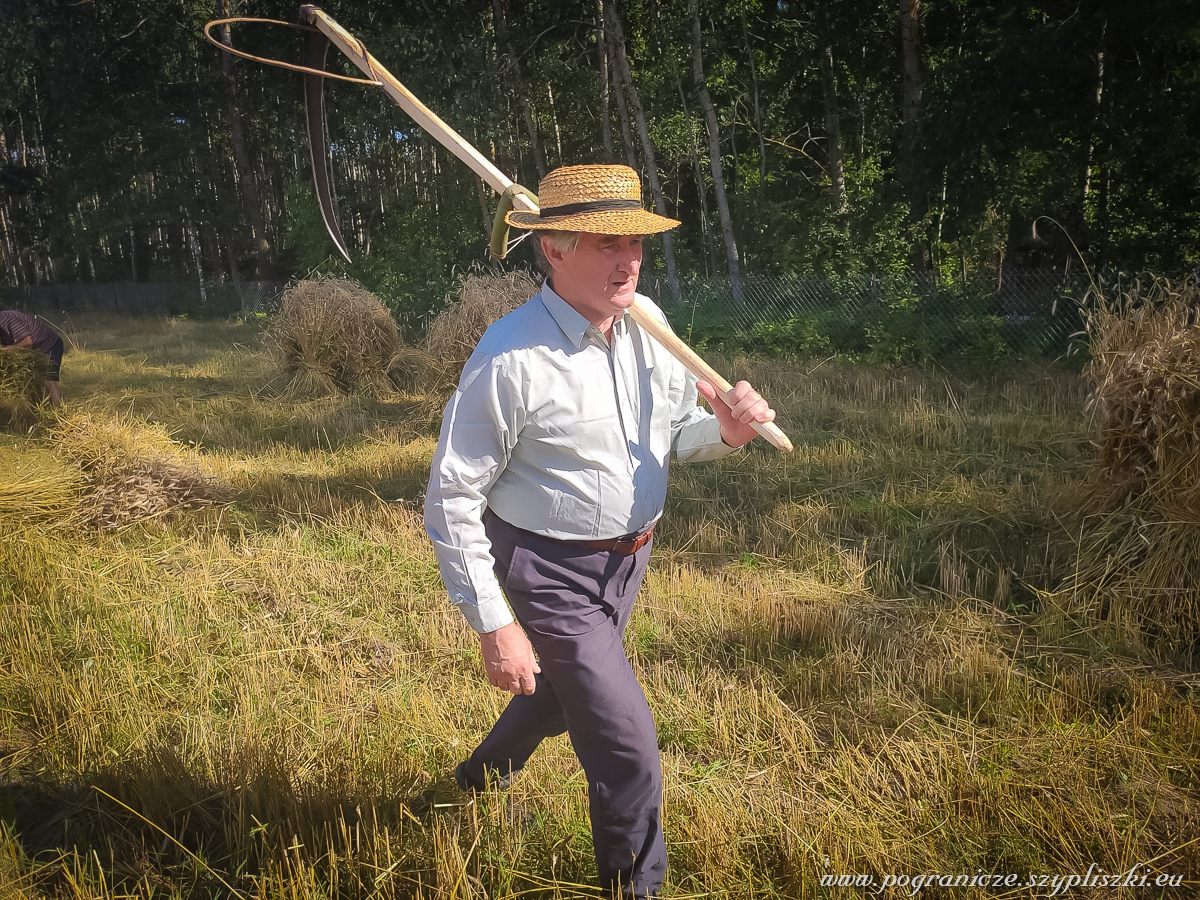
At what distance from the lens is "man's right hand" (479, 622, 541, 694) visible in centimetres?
210

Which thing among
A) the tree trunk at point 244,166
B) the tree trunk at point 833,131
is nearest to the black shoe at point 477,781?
the tree trunk at point 833,131

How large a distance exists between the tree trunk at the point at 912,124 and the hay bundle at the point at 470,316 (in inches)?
334

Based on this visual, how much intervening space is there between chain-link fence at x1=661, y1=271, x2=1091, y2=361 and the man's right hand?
31.2 feet

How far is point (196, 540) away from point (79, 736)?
98.9 inches

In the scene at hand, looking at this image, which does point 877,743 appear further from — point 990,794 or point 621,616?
point 621,616

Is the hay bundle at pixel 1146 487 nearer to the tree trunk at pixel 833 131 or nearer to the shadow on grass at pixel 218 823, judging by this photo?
the shadow on grass at pixel 218 823

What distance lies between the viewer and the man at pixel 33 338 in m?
8.33

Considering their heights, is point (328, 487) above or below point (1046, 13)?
below

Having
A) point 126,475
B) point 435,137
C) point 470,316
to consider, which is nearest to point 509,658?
point 435,137

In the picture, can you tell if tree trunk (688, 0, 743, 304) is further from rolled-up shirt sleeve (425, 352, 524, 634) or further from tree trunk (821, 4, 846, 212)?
rolled-up shirt sleeve (425, 352, 524, 634)

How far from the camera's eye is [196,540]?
5.67 metres

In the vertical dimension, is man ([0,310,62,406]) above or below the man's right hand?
above

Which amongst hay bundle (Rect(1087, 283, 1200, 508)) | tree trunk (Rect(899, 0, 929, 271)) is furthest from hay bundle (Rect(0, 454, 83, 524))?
tree trunk (Rect(899, 0, 929, 271))

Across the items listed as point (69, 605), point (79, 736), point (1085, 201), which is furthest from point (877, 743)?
point (1085, 201)
